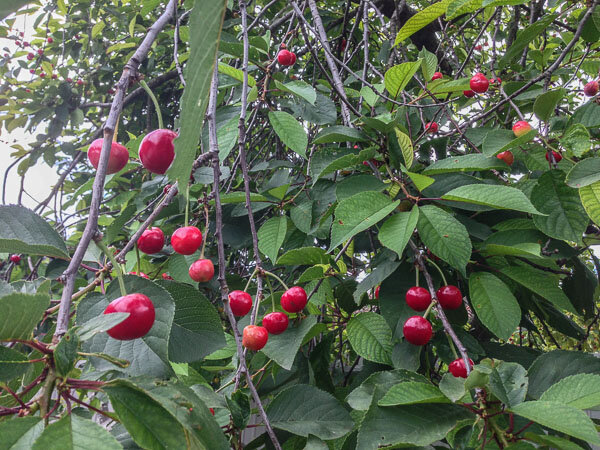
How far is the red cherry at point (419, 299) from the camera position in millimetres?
1129

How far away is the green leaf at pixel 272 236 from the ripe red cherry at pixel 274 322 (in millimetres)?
272

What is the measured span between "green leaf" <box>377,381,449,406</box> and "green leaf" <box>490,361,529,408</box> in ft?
0.31

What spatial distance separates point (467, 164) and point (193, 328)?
2.79 ft

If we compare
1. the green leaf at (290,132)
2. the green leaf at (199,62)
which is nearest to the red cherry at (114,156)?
the green leaf at (199,62)

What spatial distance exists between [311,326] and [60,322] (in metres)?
0.77

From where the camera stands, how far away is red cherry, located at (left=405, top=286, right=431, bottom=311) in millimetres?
1129

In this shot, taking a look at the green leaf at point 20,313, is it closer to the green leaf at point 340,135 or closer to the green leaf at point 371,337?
the green leaf at point 371,337

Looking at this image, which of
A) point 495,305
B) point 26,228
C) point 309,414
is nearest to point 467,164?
point 495,305

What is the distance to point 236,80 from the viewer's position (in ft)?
5.53

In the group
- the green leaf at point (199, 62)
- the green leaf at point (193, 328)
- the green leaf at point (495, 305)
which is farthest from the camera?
the green leaf at point (495, 305)

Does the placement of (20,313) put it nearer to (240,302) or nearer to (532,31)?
(240,302)

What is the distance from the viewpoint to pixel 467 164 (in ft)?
4.00

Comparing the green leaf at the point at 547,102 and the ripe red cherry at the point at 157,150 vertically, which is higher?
the ripe red cherry at the point at 157,150

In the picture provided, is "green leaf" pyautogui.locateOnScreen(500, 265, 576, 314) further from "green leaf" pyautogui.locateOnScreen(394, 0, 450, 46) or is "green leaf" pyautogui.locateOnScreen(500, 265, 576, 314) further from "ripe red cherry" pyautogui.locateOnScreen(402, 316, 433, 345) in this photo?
"green leaf" pyautogui.locateOnScreen(394, 0, 450, 46)
